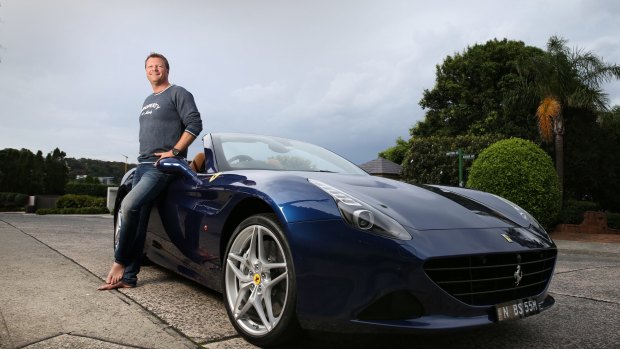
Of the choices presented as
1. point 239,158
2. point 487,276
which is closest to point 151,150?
point 239,158

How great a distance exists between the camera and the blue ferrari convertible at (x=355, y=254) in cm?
202

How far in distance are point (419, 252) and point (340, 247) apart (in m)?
0.34

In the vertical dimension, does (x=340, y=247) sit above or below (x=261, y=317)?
above

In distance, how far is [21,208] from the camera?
43094 millimetres

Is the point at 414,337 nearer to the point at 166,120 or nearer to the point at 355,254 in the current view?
the point at 355,254

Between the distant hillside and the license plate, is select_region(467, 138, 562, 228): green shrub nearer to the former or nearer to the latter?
the license plate

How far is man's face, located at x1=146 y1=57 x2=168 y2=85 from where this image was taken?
3816 mm

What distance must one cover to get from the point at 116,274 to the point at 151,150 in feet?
3.22

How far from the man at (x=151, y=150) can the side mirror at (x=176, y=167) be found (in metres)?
0.12

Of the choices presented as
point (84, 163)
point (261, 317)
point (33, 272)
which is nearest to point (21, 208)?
point (84, 163)

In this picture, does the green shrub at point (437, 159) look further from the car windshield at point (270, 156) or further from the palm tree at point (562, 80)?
the car windshield at point (270, 156)

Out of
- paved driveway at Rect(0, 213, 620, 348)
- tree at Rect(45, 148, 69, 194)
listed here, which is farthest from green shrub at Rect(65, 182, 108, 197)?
paved driveway at Rect(0, 213, 620, 348)

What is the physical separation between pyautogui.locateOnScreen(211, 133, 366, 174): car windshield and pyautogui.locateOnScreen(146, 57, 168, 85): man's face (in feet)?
2.59

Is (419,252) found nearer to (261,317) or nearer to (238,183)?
(261,317)
